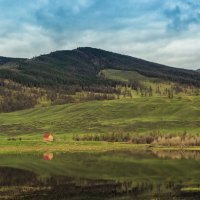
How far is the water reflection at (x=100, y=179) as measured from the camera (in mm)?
58719

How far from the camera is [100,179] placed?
74.0 m

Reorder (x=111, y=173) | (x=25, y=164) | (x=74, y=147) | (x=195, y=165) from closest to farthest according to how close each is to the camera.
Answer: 1. (x=111, y=173)
2. (x=195, y=165)
3. (x=25, y=164)
4. (x=74, y=147)

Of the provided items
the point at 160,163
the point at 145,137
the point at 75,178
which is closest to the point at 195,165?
the point at 160,163

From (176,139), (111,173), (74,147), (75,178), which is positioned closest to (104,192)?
(75,178)

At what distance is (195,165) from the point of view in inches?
3649

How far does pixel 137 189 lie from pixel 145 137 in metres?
107

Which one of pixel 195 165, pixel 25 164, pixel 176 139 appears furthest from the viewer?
pixel 176 139

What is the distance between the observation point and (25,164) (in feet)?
326

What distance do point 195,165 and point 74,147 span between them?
62.3 metres

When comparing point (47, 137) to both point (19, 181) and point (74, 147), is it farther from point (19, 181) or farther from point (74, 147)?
point (19, 181)

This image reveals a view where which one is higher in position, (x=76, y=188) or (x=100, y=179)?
(x=76, y=188)

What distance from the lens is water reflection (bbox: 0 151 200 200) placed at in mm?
58719

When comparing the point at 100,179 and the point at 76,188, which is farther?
the point at 100,179

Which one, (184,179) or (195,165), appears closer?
(184,179)
